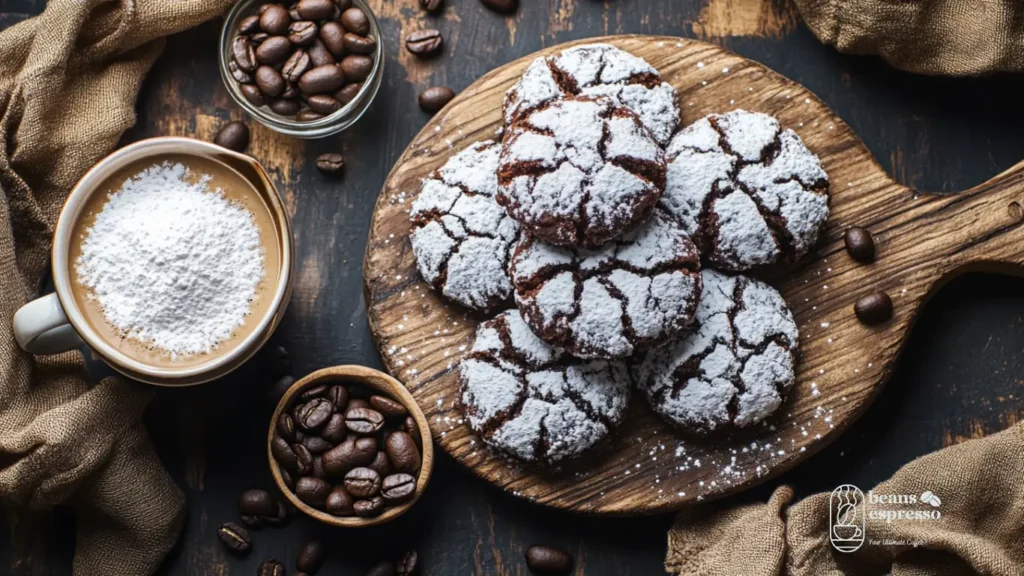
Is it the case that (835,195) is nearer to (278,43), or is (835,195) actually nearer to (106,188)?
(278,43)

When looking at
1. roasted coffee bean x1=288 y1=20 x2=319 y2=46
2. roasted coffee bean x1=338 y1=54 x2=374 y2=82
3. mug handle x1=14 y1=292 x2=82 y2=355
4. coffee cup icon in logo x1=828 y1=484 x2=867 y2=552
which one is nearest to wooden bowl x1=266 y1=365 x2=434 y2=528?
mug handle x1=14 y1=292 x2=82 y2=355

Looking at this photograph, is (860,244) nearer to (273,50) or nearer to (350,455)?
(350,455)

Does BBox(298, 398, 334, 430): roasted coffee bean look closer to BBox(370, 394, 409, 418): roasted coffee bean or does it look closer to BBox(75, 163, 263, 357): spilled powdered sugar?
BBox(370, 394, 409, 418): roasted coffee bean

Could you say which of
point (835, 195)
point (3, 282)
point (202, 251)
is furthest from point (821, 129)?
point (3, 282)

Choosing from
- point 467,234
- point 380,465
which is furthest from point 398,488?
point 467,234

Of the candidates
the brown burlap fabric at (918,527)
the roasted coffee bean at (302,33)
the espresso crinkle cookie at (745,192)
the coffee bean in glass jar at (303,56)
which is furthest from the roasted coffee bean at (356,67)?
the brown burlap fabric at (918,527)
